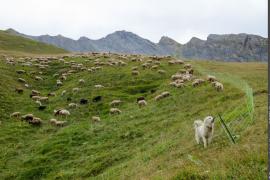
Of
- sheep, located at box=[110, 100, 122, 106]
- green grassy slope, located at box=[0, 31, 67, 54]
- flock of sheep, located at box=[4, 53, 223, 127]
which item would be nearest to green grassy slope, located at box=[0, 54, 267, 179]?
sheep, located at box=[110, 100, 122, 106]

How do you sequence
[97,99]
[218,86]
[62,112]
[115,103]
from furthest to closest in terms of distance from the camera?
[97,99] < [115,103] < [62,112] < [218,86]

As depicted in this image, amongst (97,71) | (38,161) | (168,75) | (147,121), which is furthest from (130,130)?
(97,71)

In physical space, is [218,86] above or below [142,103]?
above

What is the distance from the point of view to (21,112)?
38.7 m

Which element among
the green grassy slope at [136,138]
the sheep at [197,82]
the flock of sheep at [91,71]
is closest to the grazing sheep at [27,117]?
the flock of sheep at [91,71]

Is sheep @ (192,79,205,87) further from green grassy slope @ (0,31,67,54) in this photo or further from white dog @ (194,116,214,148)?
green grassy slope @ (0,31,67,54)

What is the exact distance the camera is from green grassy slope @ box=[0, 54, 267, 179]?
13.4 m

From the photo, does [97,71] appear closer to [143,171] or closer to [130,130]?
[130,130]

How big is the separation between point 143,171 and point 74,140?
1344cm

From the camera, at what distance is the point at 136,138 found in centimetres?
2719

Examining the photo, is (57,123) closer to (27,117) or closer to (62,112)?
(62,112)

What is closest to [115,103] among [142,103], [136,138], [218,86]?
[142,103]

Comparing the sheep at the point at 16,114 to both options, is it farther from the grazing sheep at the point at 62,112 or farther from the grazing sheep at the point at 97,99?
the grazing sheep at the point at 97,99

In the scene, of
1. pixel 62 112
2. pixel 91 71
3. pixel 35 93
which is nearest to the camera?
pixel 62 112
